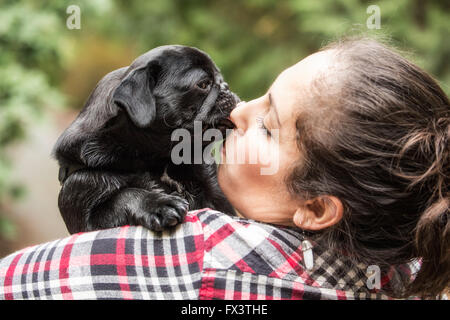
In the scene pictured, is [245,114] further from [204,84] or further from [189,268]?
[189,268]

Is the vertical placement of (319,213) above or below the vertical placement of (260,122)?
below

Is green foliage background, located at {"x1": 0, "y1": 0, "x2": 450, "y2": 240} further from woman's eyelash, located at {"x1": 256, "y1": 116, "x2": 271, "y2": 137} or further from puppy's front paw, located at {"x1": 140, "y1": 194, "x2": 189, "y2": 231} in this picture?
puppy's front paw, located at {"x1": 140, "y1": 194, "x2": 189, "y2": 231}

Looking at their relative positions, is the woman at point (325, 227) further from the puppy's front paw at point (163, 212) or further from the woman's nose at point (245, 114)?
the woman's nose at point (245, 114)

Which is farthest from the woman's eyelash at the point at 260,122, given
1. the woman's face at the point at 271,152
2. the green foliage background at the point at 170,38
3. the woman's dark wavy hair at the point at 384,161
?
the green foliage background at the point at 170,38

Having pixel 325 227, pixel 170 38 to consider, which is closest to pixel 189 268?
pixel 325 227

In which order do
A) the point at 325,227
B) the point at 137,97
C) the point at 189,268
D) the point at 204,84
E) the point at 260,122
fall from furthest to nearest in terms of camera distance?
the point at 204,84, the point at 137,97, the point at 260,122, the point at 325,227, the point at 189,268

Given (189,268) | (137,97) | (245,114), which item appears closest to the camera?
(189,268)

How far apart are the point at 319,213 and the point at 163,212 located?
58 centimetres

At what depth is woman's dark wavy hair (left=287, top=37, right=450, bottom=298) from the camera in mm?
1668

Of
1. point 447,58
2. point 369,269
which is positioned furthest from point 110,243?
point 447,58

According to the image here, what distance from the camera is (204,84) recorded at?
2486mm

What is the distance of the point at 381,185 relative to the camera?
1690mm

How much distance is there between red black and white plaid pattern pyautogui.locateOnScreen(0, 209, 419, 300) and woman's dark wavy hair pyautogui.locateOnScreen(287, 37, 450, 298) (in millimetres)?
139
